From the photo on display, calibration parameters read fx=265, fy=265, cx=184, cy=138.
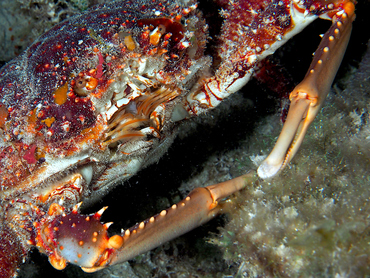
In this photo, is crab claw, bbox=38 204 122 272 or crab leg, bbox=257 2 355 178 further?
crab claw, bbox=38 204 122 272

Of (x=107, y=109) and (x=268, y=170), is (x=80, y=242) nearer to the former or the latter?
(x=107, y=109)

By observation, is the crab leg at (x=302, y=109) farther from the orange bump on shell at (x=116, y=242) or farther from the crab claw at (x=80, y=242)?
the crab claw at (x=80, y=242)

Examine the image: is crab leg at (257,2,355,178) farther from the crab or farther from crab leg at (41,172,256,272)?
crab leg at (41,172,256,272)

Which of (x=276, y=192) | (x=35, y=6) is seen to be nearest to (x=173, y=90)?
(x=276, y=192)

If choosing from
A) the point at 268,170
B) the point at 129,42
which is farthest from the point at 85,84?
the point at 268,170

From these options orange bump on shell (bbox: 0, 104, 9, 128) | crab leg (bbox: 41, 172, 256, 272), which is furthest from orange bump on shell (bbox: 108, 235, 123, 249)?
orange bump on shell (bbox: 0, 104, 9, 128)

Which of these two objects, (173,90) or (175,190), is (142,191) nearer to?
(175,190)

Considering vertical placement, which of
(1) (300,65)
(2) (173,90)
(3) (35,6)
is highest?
(3) (35,6)
